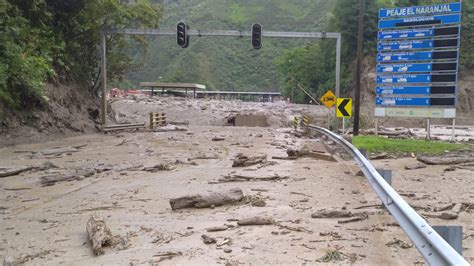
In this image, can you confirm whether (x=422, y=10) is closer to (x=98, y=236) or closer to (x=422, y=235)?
(x=98, y=236)

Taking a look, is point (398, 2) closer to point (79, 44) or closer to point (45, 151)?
point (79, 44)

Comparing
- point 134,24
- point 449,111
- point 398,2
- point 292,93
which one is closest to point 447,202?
point 449,111

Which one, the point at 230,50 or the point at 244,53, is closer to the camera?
the point at 244,53

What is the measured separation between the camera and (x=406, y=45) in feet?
74.8

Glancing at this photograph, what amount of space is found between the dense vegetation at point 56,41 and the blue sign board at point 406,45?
1603cm

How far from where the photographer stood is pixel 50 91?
26922 millimetres

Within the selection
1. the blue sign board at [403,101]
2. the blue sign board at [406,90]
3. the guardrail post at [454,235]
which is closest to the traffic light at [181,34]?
the blue sign board at [406,90]

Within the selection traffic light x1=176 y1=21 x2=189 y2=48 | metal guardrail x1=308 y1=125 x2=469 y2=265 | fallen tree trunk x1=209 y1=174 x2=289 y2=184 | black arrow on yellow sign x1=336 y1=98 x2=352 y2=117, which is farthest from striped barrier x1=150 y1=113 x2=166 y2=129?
metal guardrail x1=308 y1=125 x2=469 y2=265

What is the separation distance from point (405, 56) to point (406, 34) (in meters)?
1.04

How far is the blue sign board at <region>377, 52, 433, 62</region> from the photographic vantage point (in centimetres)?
2228

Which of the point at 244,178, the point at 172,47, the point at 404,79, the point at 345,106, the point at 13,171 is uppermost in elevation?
the point at 172,47

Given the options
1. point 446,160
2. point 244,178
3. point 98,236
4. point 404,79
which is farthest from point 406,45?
point 98,236

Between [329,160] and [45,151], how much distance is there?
10.9 metres

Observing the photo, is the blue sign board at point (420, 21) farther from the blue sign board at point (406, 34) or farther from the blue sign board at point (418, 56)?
the blue sign board at point (406, 34)
